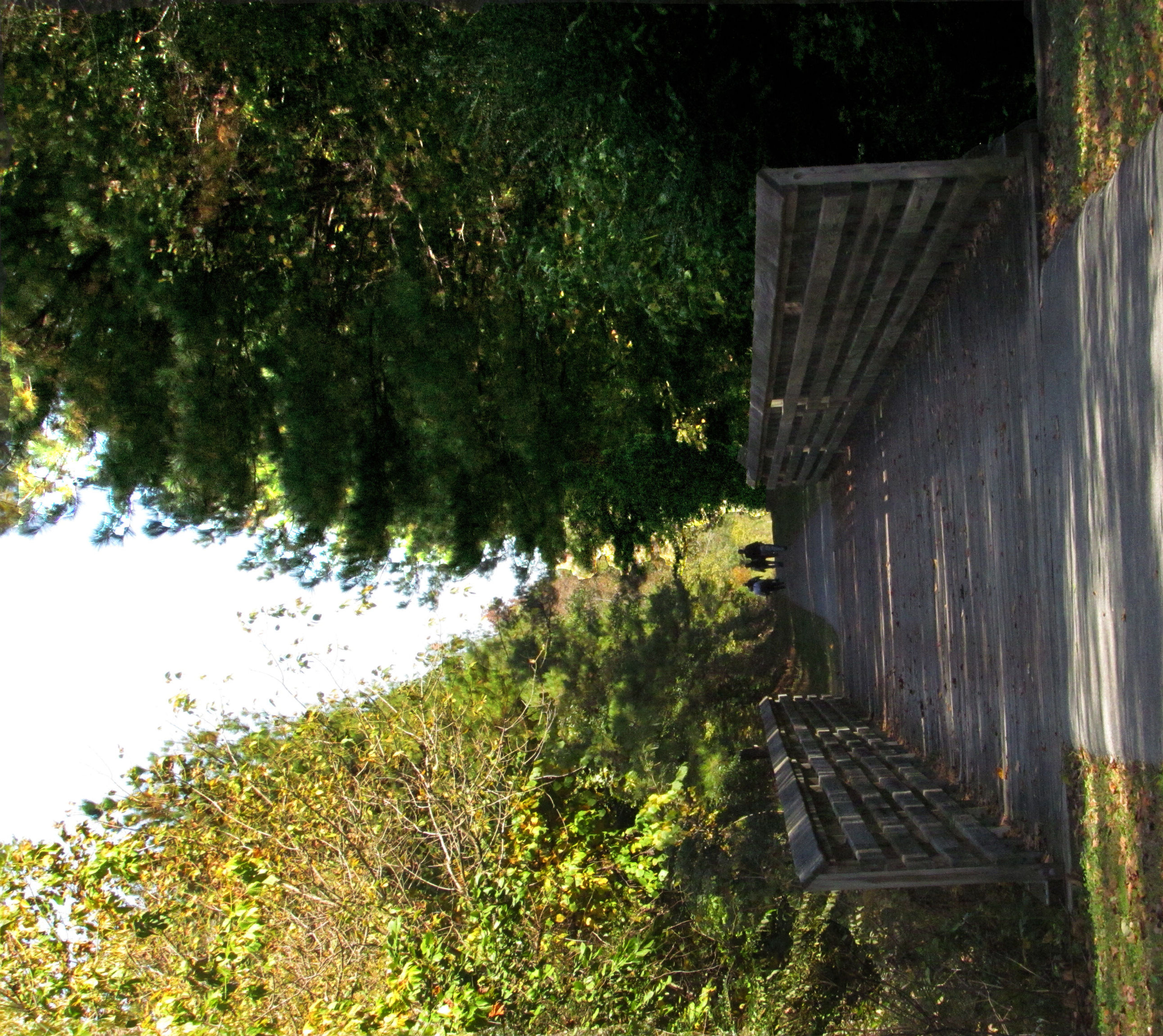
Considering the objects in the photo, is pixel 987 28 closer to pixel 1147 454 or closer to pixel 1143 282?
pixel 1143 282

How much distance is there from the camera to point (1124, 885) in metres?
4.25

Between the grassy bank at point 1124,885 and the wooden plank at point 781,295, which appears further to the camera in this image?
the wooden plank at point 781,295

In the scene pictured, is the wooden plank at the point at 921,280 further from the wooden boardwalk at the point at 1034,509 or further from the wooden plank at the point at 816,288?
the wooden plank at the point at 816,288

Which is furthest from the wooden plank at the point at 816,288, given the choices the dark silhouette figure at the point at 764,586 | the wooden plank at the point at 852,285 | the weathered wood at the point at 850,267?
the dark silhouette figure at the point at 764,586

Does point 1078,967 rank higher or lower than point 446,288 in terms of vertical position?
lower

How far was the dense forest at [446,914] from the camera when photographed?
7320mm

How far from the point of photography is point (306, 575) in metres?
11.4

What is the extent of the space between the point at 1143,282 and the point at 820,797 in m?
Result: 4.15

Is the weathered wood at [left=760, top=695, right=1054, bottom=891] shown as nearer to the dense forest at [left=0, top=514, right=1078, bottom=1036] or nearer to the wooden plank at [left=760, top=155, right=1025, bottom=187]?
the dense forest at [left=0, top=514, right=1078, bottom=1036]

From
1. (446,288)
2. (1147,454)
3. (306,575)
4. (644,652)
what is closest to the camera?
(1147,454)

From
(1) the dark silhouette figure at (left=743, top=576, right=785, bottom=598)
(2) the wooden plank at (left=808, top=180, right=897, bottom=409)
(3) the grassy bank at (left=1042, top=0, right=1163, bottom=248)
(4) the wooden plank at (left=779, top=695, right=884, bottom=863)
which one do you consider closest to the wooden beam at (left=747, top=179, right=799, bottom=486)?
(2) the wooden plank at (left=808, top=180, right=897, bottom=409)

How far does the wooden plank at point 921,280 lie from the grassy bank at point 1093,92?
0.47 metres

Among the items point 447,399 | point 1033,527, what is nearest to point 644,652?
point 447,399

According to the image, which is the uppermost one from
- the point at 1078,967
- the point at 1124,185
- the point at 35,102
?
the point at 35,102
